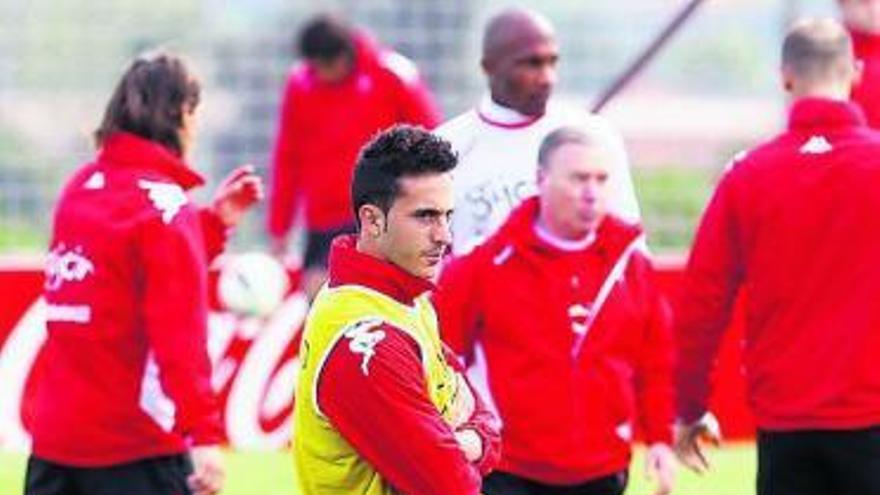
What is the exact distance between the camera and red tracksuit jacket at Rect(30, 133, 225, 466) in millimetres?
8617

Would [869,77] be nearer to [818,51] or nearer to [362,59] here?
[818,51]

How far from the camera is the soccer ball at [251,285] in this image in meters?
15.4

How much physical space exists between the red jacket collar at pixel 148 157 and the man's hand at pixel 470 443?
224 cm

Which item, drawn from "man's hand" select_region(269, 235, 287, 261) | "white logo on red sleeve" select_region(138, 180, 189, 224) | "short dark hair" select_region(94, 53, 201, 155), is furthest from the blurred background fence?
"white logo on red sleeve" select_region(138, 180, 189, 224)

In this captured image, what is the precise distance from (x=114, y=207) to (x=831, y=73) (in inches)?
91.2

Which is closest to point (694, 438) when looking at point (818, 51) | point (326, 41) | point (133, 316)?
point (818, 51)

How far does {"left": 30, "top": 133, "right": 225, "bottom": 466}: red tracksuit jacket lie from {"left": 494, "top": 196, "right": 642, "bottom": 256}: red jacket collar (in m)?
1.09

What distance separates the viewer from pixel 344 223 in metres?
15.3

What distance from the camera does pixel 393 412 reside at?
645 cm

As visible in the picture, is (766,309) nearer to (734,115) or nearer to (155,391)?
(155,391)

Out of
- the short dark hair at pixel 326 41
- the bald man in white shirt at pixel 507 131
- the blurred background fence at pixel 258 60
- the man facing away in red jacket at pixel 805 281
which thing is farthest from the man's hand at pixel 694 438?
the blurred background fence at pixel 258 60

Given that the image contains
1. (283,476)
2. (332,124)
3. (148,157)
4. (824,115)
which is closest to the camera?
(148,157)

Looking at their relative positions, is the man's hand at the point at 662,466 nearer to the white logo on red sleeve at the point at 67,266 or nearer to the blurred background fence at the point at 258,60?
the white logo on red sleeve at the point at 67,266

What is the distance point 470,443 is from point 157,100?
7.95 ft
